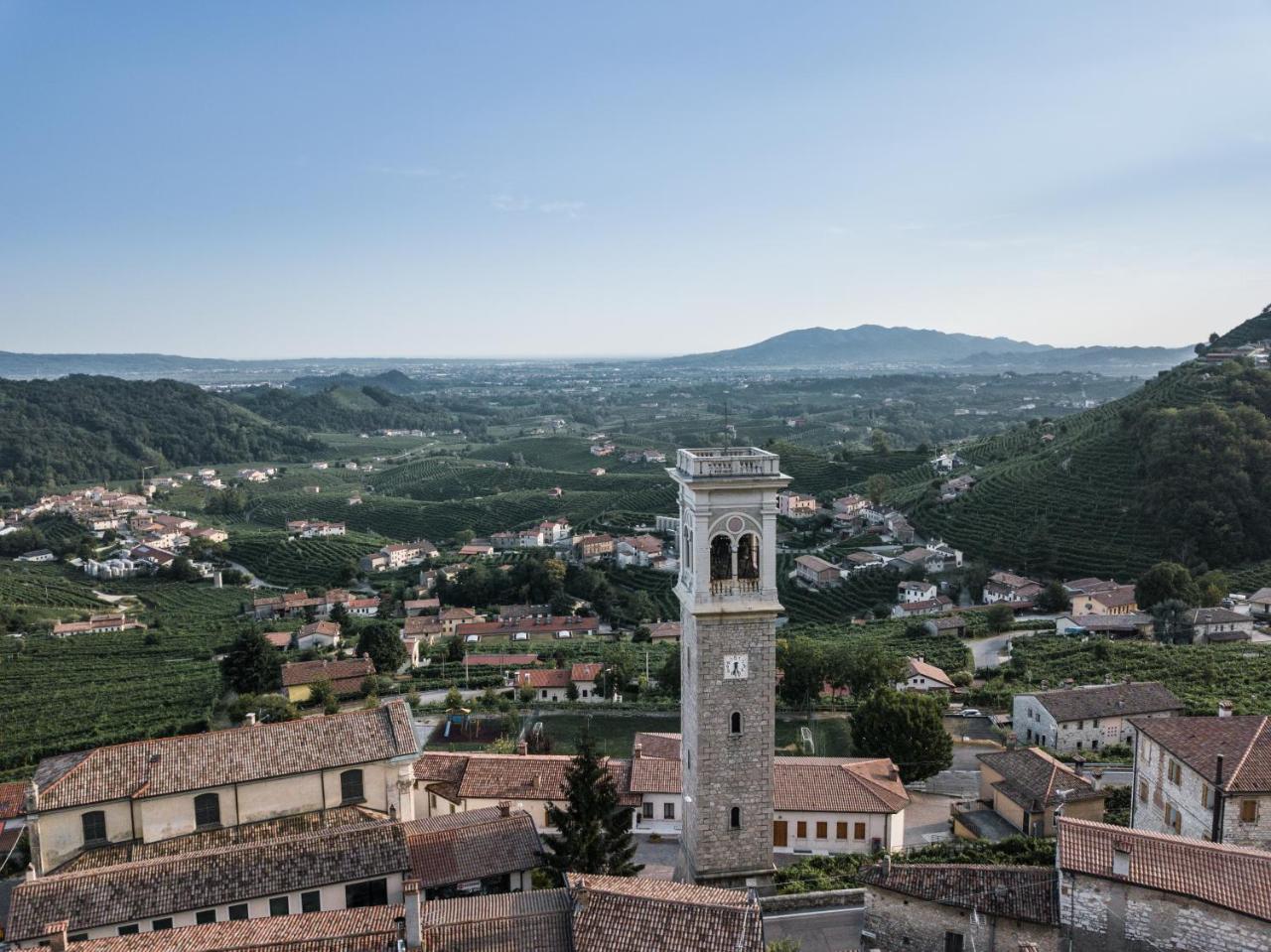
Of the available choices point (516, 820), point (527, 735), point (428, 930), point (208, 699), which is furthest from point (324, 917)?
point (208, 699)

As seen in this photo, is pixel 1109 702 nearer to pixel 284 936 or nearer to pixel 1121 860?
pixel 1121 860

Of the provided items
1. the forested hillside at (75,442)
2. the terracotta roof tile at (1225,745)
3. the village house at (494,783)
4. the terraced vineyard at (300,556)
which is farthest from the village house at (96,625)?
the forested hillside at (75,442)

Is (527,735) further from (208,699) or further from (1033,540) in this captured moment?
(1033,540)

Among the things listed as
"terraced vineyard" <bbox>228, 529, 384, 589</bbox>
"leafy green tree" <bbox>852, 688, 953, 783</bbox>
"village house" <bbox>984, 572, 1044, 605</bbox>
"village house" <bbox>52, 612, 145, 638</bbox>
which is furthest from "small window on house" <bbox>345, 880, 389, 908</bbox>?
"terraced vineyard" <bbox>228, 529, 384, 589</bbox>

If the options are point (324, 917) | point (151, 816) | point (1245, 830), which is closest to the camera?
point (324, 917)

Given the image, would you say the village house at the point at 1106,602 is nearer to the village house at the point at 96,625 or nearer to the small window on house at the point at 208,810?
the small window on house at the point at 208,810

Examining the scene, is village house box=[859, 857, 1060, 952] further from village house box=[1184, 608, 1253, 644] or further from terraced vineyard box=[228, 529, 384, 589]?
terraced vineyard box=[228, 529, 384, 589]

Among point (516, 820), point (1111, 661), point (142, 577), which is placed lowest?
point (142, 577)
